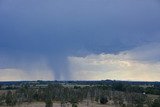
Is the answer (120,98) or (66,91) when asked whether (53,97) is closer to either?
(66,91)

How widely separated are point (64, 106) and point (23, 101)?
100 feet

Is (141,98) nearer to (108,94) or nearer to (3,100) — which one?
(108,94)

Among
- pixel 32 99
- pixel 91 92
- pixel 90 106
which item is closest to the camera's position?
pixel 90 106

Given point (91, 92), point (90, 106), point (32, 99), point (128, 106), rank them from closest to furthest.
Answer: point (128, 106) → point (90, 106) → point (32, 99) → point (91, 92)

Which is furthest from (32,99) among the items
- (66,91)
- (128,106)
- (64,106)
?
(128,106)

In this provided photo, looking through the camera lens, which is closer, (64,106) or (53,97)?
(64,106)

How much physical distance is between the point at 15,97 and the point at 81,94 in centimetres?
3298

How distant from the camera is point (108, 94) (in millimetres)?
188250

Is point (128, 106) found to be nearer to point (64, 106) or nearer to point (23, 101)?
point (64, 106)

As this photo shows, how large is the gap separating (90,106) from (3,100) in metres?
41.2

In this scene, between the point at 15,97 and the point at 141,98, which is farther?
the point at 15,97

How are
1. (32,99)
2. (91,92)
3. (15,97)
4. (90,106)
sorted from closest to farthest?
(90,106) < (15,97) < (32,99) < (91,92)

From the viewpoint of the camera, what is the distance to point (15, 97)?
523 ft

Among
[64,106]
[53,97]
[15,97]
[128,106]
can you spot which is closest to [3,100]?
[15,97]
